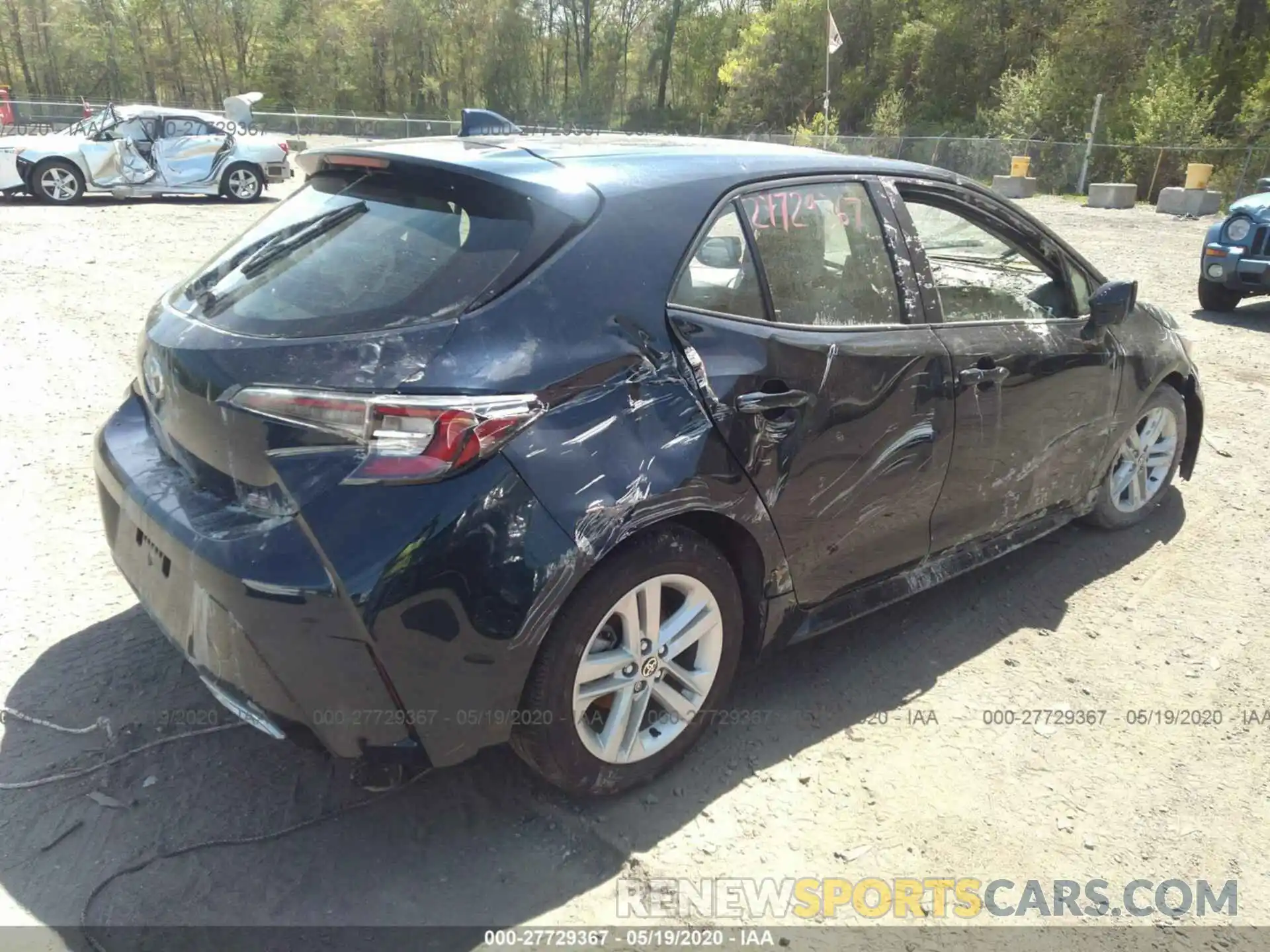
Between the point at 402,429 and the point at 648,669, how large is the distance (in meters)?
1.00

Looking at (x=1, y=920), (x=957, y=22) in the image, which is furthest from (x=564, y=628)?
(x=957, y=22)

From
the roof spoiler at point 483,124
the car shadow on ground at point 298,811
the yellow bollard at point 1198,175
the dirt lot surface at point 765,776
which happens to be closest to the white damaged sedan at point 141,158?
the dirt lot surface at point 765,776

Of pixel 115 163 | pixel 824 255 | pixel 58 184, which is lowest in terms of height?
pixel 58 184

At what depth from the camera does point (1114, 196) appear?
72.9ft

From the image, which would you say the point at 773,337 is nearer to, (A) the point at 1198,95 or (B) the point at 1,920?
(B) the point at 1,920

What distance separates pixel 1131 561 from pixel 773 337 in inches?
103

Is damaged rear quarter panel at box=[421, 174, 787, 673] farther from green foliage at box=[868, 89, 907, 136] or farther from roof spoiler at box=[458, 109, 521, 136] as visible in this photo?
green foliage at box=[868, 89, 907, 136]

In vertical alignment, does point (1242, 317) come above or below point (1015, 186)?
below

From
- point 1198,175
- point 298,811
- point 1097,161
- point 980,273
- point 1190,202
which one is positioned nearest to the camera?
point 298,811

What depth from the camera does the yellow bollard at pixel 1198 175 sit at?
2167 centimetres

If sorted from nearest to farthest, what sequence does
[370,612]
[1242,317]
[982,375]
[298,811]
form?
[370,612] → [298,811] → [982,375] → [1242,317]

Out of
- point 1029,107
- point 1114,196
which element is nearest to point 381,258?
point 1114,196

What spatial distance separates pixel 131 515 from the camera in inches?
99.9

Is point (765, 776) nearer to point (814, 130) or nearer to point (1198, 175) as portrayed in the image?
point (1198, 175)
